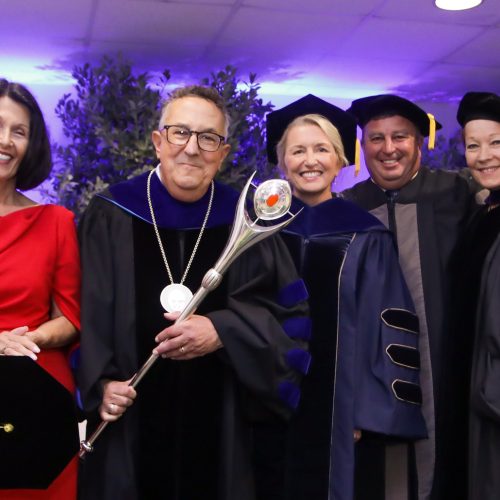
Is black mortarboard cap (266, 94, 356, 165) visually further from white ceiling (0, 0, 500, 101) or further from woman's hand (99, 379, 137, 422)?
white ceiling (0, 0, 500, 101)

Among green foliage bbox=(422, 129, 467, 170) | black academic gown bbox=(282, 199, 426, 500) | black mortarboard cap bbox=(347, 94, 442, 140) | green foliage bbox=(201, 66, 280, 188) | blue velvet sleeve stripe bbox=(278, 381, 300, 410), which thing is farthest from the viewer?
green foliage bbox=(422, 129, 467, 170)

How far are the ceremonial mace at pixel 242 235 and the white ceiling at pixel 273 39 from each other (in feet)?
9.69

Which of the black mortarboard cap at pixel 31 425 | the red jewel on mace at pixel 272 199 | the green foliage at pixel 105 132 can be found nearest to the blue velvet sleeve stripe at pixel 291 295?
the red jewel on mace at pixel 272 199

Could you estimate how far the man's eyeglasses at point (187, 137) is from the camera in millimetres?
2607

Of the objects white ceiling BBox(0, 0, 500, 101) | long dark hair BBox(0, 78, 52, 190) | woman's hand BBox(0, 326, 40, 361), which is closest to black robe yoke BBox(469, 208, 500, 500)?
woman's hand BBox(0, 326, 40, 361)

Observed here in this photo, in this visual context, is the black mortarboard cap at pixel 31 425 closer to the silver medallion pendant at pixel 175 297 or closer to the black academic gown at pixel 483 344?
the silver medallion pendant at pixel 175 297

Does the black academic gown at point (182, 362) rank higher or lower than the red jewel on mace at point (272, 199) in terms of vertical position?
lower

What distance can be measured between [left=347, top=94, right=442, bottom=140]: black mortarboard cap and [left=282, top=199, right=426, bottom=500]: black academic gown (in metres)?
0.71

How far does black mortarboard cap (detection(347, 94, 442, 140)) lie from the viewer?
337 centimetres

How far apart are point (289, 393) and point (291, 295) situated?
365mm

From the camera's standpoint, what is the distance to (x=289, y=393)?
8.57ft

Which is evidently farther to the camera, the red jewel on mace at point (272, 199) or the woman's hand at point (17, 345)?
the red jewel on mace at point (272, 199)

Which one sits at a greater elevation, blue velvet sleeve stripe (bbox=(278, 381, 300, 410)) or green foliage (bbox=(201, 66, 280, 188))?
green foliage (bbox=(201, 66, 280, 188))

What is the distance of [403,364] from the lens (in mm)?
2924
